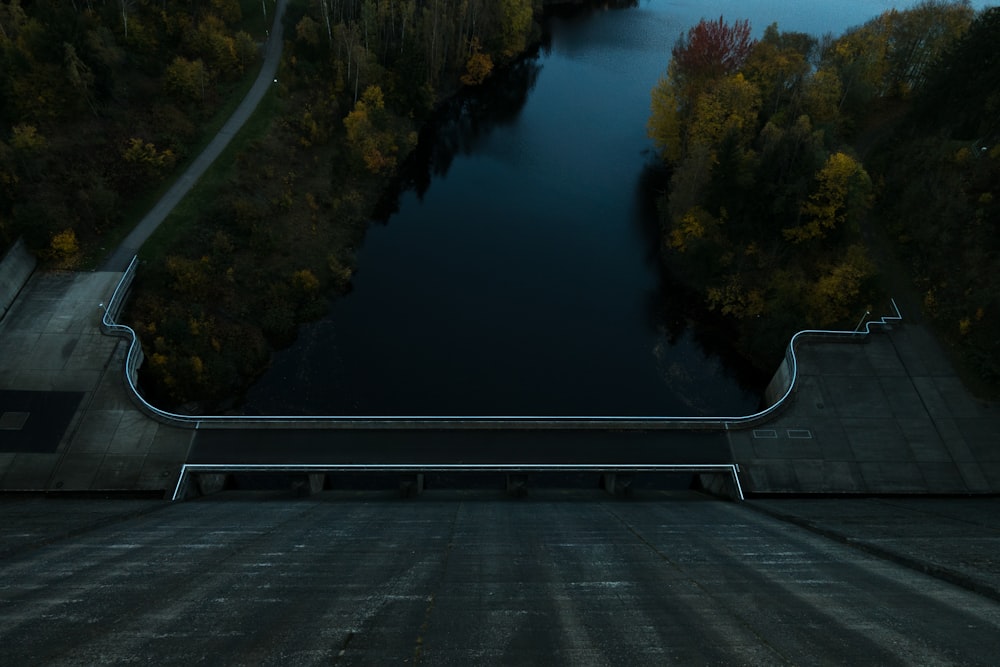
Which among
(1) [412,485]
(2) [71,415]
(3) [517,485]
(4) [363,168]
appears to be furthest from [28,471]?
(4) [363,168]

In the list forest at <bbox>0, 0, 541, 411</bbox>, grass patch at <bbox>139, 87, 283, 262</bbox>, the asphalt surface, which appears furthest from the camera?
grass patch at <bbox>139, 87, 283, 262</bbox>

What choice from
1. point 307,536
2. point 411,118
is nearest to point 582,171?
point 411,118

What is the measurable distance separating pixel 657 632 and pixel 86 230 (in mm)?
44789

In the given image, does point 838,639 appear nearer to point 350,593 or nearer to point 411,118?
point 350,593

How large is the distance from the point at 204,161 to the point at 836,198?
4956 centimetres

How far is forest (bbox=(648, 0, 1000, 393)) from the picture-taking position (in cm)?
3816

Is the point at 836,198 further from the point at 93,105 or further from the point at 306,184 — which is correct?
the point at 93,105

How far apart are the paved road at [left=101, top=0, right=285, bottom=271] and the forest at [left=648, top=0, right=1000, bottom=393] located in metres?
39.8

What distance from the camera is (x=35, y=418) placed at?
2975 centimetres

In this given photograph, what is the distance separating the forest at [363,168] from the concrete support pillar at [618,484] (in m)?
16.0

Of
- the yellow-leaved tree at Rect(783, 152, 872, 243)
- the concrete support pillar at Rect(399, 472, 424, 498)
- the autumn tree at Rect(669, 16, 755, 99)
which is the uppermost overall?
the autumn tree at Rect(669, 16, 755, 99)

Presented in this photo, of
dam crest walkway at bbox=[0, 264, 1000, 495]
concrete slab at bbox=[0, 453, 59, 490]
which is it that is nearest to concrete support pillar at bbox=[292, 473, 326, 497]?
dam crest walkway at bbox=[0, 264, 1000, 495]

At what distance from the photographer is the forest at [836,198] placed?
125 ft

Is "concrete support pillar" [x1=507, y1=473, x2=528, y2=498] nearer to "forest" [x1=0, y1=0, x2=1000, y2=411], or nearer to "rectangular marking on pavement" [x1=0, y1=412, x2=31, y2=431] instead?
"forest" [x1=0, y1=0, x2=1000, y2=411]
